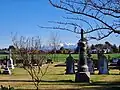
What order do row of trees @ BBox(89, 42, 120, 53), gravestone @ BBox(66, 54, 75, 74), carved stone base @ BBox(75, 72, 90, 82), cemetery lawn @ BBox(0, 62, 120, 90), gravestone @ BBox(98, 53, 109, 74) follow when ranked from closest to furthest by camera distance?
row of trees @ BBox(89, 42, 120, 53) → cemetery lawn @ BBox(0, 62, 120, 90) → carved stone base @ BBox(75, 72, 90, 82) → gravestone @ BBox(98, 53, 109, 74) → gravestone @ BBox(66, 54, 75, 74)

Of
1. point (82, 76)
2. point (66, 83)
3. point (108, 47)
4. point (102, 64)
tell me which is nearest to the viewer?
point (66, 83)

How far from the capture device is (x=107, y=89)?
20438mm

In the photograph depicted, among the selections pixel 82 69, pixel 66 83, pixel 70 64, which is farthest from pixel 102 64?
pixel 66 83

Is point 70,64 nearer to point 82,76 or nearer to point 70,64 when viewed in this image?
point 70,64

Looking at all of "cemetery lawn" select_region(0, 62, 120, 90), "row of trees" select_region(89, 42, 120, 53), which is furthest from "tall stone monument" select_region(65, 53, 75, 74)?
"cemetery lawn" select_region(0, 62, 120, 90)

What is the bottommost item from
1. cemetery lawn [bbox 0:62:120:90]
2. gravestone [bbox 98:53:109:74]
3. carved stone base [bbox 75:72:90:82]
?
cemetery lawn [bbox 0:62:120:90]

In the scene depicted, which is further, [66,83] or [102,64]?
[102,64]

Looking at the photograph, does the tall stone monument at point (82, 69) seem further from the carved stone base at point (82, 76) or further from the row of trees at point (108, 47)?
the row of trees at point (108, 47)

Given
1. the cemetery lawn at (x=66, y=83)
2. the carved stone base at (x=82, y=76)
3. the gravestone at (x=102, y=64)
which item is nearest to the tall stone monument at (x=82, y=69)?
the carved stone base at (x=82, y=76)

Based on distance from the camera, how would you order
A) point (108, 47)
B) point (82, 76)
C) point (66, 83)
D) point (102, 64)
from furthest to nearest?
1. point (108, 47)
2. point (102, 64)
3. point (82, 76)
4. point (66, 83)

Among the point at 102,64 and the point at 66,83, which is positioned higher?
the point at 102,64

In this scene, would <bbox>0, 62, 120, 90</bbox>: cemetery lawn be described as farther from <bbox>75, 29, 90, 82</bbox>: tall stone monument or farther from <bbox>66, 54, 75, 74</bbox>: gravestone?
<bbox>66, 54, 75, 74</bbox>: gravestone

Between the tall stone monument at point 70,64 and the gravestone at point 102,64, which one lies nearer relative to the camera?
the gravestone at point 102,64

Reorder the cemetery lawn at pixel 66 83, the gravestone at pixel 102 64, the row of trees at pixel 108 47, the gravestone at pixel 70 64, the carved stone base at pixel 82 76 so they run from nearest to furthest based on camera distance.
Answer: the row of trees at pixel 108 47 → the cemetery lawn at pixel 66 83 → the carved stone base at pixel 82 76 → the gravestone at pixel 102 64 → the gravestone at pixel 70 64
